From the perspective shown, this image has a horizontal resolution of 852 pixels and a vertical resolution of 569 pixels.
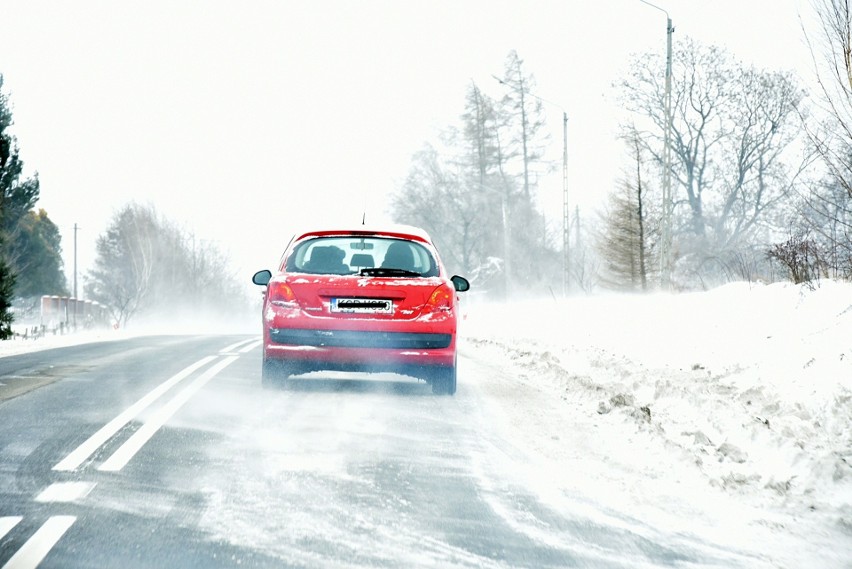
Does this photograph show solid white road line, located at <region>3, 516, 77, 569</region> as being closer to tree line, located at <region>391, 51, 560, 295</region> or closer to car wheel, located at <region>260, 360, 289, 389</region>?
car wheel, located at <region>260, 360, 289, 389</region>

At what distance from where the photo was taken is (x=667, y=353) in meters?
13.6

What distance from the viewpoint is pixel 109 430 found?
7.46 metres

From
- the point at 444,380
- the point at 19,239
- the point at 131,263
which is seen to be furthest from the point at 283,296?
the point at 131,263

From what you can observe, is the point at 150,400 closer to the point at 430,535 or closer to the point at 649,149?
the point at 430,535

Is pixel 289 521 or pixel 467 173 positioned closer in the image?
pixel 289 521

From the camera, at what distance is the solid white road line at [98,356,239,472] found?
6199mm

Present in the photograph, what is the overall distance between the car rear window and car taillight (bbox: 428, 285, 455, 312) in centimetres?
23

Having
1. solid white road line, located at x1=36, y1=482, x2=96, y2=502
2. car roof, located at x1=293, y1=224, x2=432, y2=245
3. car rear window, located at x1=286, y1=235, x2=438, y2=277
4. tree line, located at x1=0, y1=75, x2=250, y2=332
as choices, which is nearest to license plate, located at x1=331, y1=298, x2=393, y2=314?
car rear window, located at x1=286, y1=235, x2=438, y2=277

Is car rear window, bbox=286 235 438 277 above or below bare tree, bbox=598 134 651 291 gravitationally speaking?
below

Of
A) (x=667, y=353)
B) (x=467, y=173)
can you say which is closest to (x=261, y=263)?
(x=467, y=173)

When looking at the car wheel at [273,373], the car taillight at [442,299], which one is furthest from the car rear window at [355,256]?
the car wheel at [273,373]

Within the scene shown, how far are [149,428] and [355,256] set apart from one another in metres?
3.02

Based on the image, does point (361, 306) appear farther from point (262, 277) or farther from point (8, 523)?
point (8, 523)

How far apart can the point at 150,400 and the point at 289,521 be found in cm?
503
